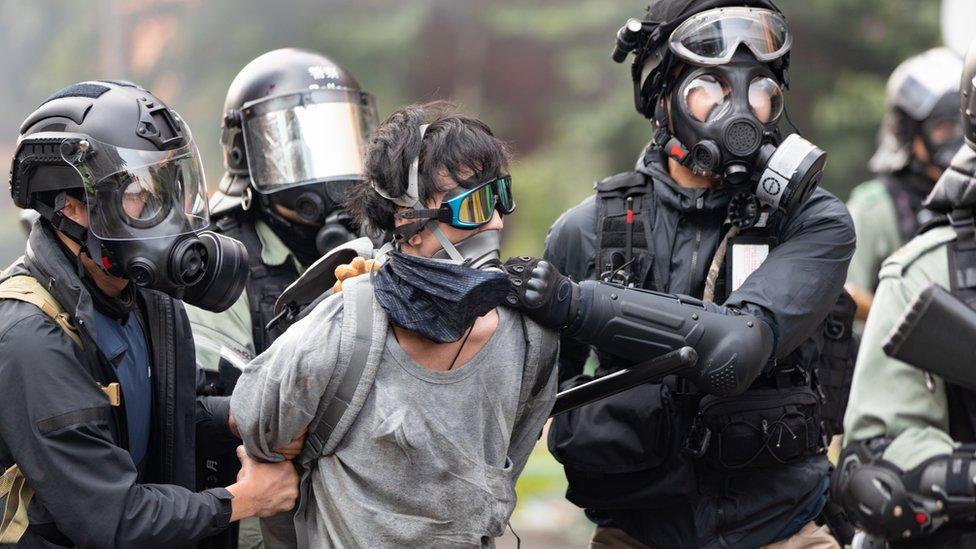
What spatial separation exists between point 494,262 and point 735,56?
1.08 m

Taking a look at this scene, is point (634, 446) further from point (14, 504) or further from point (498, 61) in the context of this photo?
point (498, 61)

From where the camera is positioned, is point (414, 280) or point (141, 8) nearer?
point (414, 280)

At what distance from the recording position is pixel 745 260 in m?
3.52

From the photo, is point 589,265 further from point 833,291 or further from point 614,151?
point 614,151

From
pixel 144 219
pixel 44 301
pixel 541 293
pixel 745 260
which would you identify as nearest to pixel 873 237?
pixel 745 260

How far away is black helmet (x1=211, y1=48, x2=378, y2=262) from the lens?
4.39 m

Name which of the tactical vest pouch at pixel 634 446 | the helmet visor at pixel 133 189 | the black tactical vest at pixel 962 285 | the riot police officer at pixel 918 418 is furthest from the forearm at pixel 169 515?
the black tactical vest at pixel 962 285

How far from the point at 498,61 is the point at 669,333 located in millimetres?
11066

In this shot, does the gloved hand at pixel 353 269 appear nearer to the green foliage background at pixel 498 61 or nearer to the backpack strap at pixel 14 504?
the backpack strap at pixel 14 504

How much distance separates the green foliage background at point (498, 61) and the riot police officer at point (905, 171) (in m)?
4.92

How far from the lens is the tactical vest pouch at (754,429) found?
11.3 feet

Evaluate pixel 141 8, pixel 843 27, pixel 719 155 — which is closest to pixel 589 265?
pixel 719 155

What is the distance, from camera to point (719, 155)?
3518mm

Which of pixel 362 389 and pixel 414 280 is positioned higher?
pixel 414 280
